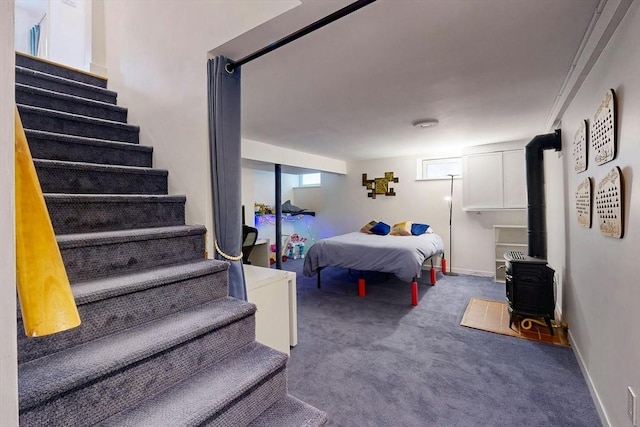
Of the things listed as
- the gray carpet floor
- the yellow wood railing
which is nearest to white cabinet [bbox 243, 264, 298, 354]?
the gray carpet floor

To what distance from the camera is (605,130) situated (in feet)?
5.08

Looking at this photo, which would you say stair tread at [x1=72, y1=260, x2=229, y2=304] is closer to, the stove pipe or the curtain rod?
the curtain rod

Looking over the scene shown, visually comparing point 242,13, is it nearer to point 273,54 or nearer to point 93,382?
point 273,54

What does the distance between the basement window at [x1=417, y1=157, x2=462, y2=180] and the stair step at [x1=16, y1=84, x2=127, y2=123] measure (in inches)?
184

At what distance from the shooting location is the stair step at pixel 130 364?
34.6 inches

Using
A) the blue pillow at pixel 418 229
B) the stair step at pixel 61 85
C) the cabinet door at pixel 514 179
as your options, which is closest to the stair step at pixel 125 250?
the stair step at pixel 61 85

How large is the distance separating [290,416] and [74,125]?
2.31 m

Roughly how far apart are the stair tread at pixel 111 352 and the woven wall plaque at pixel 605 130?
6.68 feet

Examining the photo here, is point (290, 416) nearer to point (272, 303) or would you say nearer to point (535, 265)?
point (272, 303)

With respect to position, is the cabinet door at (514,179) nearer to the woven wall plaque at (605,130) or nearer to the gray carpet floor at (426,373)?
the gray carpet floor at (426,373)

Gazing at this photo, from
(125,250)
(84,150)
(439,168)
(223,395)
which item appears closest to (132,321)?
(125,250)

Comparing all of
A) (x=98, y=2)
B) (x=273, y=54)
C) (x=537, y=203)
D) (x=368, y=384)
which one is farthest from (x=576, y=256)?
(x=98, y=2)

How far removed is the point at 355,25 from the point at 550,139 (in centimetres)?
247

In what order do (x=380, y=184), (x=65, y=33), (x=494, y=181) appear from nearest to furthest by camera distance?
1. (x=65, y=33)
2. (x=494, y=181)
3. (x=380, y=184)
